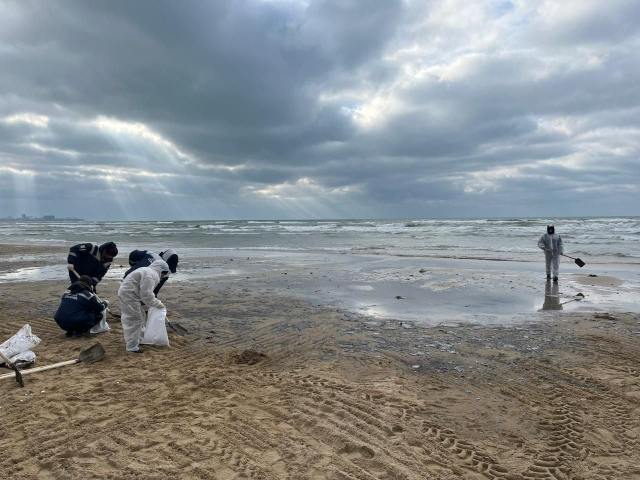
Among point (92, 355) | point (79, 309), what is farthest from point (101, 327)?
point (92, 355)

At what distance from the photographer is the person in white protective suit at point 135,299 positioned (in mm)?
5531

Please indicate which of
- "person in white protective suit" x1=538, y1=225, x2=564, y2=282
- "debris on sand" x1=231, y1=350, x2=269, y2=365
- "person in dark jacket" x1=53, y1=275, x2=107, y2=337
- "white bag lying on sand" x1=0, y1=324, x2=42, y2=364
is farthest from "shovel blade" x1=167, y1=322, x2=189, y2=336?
"person in white protective suit" x1=538, y1=225, x2=564, y2=282

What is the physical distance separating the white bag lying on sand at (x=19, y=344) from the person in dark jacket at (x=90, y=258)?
1.56 metres

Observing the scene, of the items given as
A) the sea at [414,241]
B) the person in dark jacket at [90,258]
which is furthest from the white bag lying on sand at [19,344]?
the sea at [414,241]

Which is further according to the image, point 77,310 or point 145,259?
point 77,310

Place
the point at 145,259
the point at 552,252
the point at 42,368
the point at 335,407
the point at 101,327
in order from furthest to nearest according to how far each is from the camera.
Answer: the point at 552,252
the point at 101,327
the point at 145,259
the point at 42,368
the point at 335,407

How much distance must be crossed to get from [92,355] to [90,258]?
2.13 meters

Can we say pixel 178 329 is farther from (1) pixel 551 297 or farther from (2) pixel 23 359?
(1) pixel 551 297

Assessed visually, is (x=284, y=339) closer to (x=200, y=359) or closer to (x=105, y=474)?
(x=200, y=359)

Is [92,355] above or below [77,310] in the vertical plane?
below

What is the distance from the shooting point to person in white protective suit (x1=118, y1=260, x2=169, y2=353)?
218 inches

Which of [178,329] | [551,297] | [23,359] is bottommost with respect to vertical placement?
[551,297]

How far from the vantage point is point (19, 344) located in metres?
5.06

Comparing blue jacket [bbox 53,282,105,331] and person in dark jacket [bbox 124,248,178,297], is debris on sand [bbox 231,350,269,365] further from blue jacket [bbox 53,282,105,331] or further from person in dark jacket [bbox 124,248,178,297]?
blue jacket [bbox 53,282,105,331]
